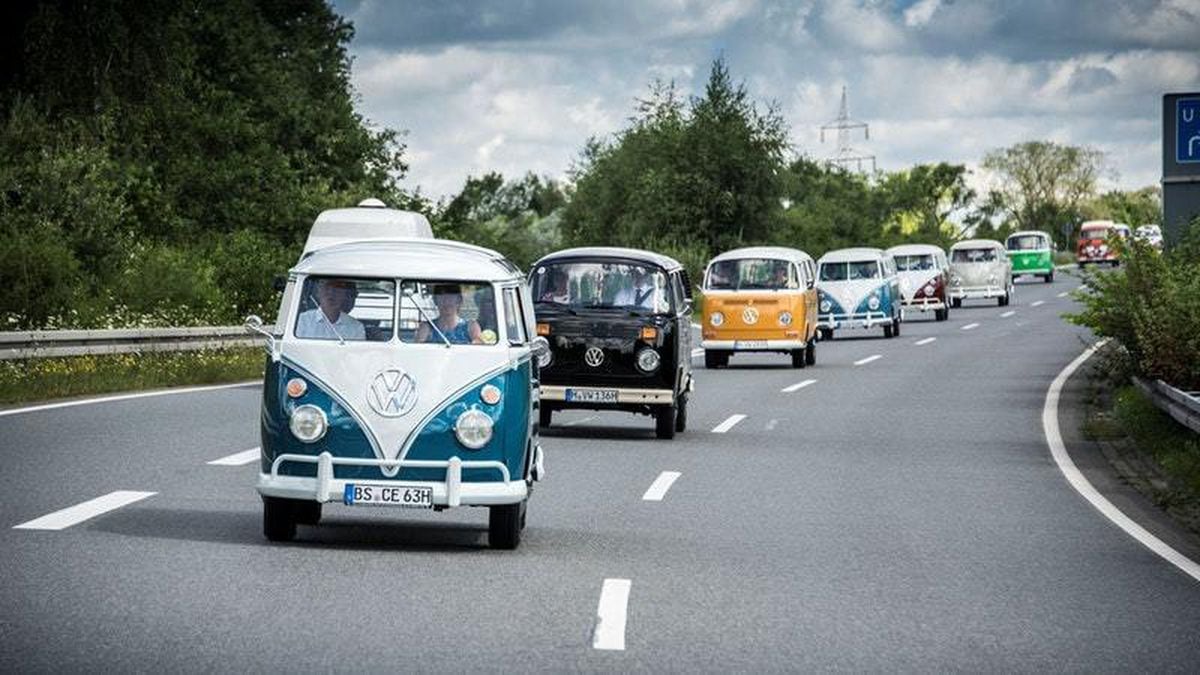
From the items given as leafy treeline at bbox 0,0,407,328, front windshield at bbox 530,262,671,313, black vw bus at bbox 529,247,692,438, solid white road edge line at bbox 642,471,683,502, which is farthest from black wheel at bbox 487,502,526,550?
leafy treeline at bbox 0,0,407,328

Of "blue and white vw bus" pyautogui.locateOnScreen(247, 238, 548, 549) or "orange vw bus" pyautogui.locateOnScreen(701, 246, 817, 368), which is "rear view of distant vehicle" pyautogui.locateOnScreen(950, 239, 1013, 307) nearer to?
"orange vw bus" pyautogui.locateOnScreen(701, 246, 817, 368)

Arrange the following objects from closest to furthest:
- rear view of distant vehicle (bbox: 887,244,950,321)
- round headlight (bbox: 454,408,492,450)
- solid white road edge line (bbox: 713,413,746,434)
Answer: round headlight (bbox: 454,408,492,450)
solid white road edge line (bbox: 713,413,746,434)
rear view of distant vehicle (bbox: 887,244,950,321)

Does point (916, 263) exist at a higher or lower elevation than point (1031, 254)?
lower

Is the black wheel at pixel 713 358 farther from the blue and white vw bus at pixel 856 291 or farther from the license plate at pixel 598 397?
the license plate at pixel 598 397

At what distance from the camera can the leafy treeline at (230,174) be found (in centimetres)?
3834

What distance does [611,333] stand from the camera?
21953 mm

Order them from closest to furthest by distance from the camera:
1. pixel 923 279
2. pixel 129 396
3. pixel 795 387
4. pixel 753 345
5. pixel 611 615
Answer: pixel 611 615
pixel 129 396
pixel 795 387
pixel 753 345
pixel 923 279

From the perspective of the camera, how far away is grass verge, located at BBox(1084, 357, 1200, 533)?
16984 mm

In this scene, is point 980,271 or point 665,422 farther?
point 980,271

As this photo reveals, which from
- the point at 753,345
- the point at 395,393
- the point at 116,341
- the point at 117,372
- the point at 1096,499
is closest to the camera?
the point at 395,393

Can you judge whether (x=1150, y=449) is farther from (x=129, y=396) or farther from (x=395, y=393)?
(x=129, y=396)

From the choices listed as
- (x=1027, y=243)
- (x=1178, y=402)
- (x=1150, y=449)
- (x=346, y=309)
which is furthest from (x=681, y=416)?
(x=1027, y=243)

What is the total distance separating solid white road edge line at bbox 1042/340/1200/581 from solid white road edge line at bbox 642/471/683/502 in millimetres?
3270

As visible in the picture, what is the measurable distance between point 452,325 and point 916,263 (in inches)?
1891
